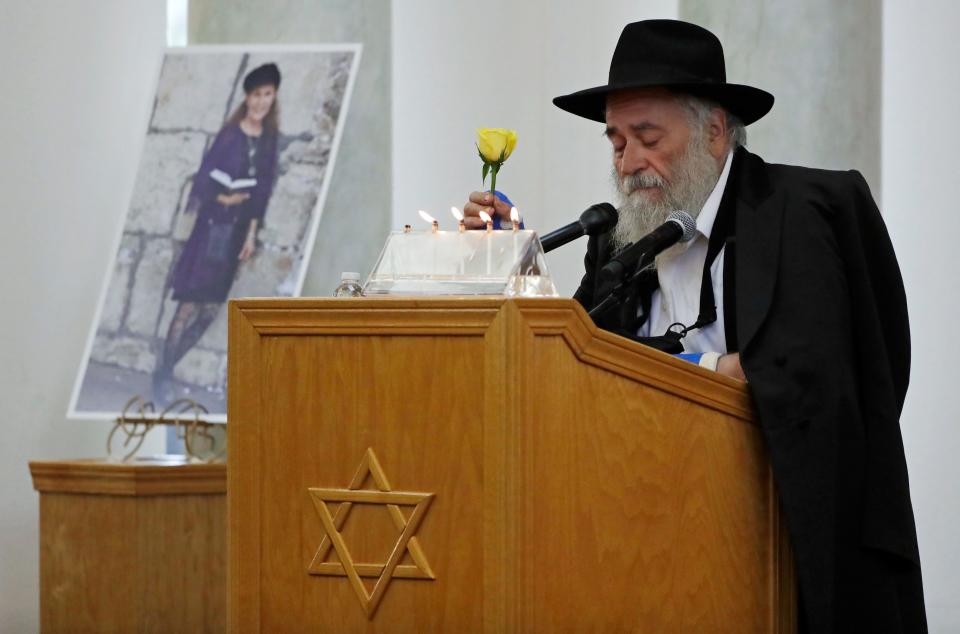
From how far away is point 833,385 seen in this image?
267 centimetres

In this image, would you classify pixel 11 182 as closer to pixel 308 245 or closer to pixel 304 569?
pixel 308 245

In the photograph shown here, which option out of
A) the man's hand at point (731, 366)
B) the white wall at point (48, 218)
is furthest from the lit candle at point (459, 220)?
the white wall at point (48, 218)

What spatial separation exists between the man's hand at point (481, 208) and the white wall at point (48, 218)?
9.74 feet

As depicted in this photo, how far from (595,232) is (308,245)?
7.38 feet

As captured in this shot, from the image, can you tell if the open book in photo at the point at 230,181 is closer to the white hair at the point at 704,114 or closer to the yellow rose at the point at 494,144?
the white hair at the point at 704,114

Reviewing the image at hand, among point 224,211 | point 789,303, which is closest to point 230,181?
point 224,211

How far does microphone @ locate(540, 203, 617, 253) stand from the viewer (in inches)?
117

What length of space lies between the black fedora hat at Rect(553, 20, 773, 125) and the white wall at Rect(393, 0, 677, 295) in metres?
4.02

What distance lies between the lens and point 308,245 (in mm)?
5117

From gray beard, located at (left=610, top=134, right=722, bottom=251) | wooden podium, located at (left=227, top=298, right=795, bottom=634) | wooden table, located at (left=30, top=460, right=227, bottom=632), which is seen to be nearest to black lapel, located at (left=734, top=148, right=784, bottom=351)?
gray beard, located at (left=610, top=134, right=722, bottom=251)

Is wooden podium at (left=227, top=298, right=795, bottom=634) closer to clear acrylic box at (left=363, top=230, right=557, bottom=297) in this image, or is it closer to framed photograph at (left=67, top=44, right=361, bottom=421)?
clear acrylic box at (left=363, top=230, right=557, bottom=297)

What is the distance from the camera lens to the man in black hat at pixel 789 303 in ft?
8.52

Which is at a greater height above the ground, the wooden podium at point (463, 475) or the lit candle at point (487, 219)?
the lit candle at point (487, 219)

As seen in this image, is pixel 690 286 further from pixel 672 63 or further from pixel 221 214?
pixel 221 214
